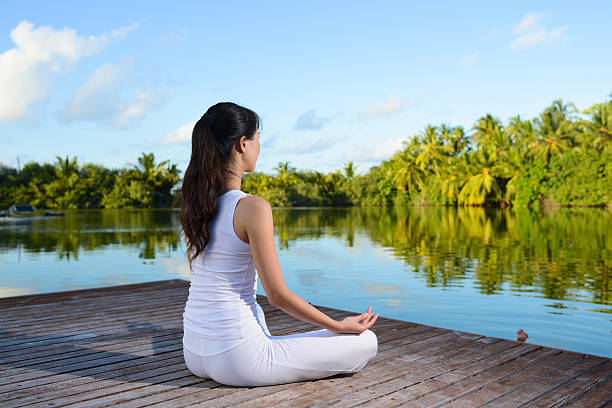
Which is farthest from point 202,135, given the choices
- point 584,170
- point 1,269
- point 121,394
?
point 584,170

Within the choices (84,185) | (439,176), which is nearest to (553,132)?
(439,176)

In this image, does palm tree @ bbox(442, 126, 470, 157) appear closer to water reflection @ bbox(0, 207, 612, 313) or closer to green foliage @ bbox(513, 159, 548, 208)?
green foliage @ bbox(513, 159, 548, 208)

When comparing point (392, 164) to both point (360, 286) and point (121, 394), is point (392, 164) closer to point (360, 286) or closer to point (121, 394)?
point (360, 286)

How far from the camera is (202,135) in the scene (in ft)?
7.14

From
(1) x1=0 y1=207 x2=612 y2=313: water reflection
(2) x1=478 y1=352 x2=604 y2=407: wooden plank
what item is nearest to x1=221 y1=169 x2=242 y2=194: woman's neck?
(2) x1=478 y1=352 x2=604 y2=407: wooden plank

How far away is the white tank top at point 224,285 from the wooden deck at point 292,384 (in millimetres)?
341

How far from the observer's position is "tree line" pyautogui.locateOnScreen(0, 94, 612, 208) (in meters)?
38.5

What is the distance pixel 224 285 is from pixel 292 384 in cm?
69

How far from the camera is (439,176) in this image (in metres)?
46.1

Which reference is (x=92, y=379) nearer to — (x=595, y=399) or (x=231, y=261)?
(x=231, y=261)

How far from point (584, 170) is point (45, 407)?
39.7m

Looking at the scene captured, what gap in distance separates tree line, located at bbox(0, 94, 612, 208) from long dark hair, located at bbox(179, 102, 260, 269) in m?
38.3

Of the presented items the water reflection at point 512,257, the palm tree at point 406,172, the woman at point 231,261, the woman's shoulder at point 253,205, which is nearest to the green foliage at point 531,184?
the palm tree at point 406,172

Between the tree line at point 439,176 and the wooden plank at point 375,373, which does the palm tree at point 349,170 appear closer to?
the tree line at point 439,176
